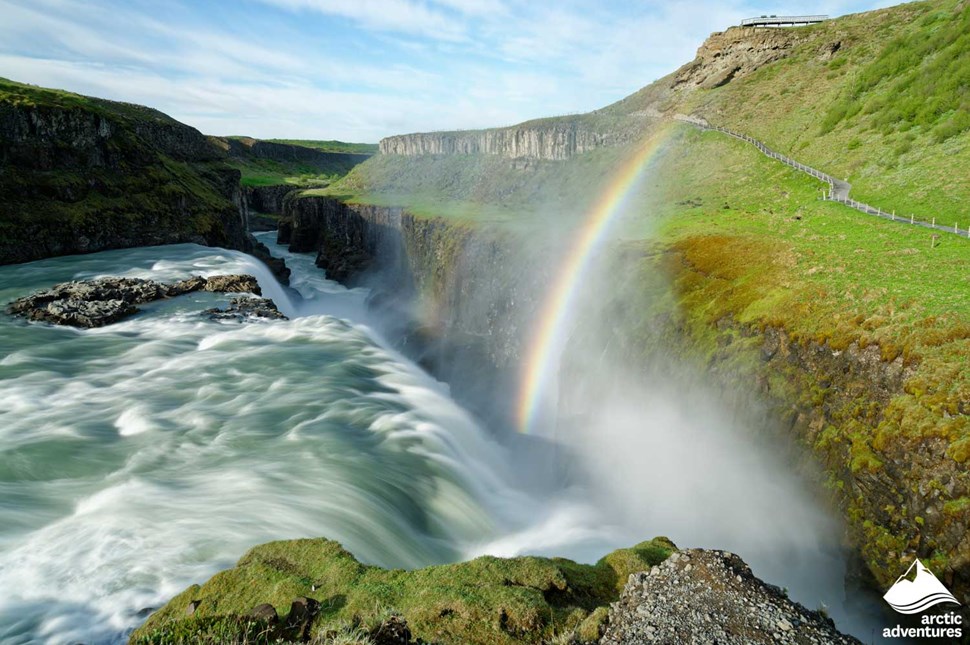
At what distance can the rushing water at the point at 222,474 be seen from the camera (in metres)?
14.9

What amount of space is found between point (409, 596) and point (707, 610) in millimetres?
6096

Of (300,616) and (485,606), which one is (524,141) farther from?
(300,616)

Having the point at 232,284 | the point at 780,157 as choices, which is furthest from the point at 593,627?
the point at 780,157

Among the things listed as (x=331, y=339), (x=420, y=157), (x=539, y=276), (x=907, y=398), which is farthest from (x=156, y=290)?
(x=420, y=157)

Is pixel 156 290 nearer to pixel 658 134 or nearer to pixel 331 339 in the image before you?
pixel 331 339

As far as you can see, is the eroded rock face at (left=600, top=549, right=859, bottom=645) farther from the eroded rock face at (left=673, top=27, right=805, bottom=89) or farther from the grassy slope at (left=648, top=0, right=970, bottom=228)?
the eroded rock face at (left=673, top=27, right=805, bottom=89)

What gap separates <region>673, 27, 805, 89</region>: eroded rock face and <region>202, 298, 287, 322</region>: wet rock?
9380cm

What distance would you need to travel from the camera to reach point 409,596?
1106cm

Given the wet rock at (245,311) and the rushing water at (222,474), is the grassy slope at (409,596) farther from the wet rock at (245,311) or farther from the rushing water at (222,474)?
the wet rock at (245,311)

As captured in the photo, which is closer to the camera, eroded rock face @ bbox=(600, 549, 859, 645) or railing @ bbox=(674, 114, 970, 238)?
eroded rock face @ bbox=(600, 549, 859, 645)

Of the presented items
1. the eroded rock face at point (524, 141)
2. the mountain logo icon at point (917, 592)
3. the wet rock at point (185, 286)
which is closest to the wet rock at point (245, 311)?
the wet rock at point (185, 286)

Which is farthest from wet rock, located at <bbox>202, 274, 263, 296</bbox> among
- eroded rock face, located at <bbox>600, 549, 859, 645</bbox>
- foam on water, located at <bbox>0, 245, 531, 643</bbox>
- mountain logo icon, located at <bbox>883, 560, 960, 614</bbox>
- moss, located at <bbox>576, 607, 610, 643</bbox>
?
mountain logo icon, located at <bbox>883, 560, 960, 614</bbox>

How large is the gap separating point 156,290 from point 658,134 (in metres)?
82.2

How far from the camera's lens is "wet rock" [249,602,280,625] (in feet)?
31.3
